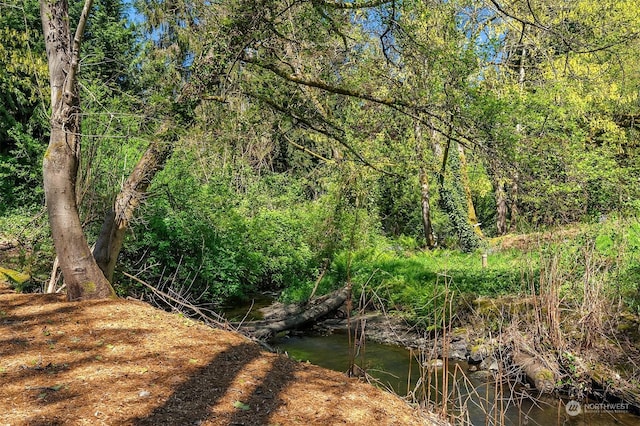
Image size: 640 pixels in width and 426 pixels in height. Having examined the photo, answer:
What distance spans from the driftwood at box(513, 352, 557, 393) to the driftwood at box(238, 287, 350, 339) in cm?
333

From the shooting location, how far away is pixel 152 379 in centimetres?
334

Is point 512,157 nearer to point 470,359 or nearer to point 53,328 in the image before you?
point 470,359

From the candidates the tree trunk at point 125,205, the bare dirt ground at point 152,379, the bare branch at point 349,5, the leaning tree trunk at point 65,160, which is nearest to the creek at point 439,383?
the bare dirt ground at point 152,379

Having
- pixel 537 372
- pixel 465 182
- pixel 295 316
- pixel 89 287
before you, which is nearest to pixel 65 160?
pixel 89 287

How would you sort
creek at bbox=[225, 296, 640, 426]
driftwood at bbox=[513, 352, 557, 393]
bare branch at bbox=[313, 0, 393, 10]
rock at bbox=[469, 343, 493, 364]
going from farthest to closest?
rock at bbox=[469, 343, 493, 364] → driftwood at bbox=[513, 352, 557, 393] → bare branch at bbox=[313, 0, 393, 10] → creek at bbox=[225, 296, 640, 426]

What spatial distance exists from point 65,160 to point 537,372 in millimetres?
6175

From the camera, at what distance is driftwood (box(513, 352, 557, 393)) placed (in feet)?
20.0

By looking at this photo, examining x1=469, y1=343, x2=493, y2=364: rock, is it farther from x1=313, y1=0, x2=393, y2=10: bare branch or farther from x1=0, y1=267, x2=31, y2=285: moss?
x1=0, y1=267, x2=31, y2=285: moss

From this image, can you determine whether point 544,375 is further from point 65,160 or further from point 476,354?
point 65,160

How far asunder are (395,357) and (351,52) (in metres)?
5.05

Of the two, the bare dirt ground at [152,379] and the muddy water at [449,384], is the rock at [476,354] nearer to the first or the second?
the muddy water at [449,384]

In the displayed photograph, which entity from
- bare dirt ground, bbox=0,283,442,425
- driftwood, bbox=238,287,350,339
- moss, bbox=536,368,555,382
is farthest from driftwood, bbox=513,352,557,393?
driftwood, bbox=238,287,350,339

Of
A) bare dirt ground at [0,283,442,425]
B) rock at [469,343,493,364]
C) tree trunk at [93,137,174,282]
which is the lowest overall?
rock at [469,343,493,364]

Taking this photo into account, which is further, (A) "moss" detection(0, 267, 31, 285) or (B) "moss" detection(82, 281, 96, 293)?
(A) "moss" detection(0, 267, 31, 285)
